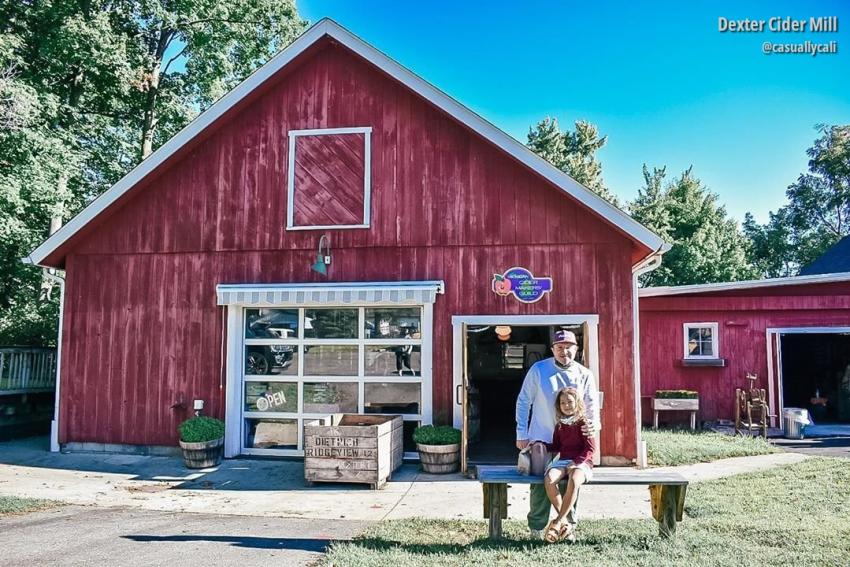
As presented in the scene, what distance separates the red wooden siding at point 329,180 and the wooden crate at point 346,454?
3.48 m

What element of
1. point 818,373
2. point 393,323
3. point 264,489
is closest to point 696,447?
point 393,323

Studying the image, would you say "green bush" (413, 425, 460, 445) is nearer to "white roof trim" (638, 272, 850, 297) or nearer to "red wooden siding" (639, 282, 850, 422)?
Result: "white roof trim" (638, 272, 850, 297)

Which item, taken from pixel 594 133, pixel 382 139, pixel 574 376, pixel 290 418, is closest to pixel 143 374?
pixel 290 418

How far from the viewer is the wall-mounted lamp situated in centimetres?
1000

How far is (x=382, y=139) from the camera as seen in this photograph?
33.8 feet

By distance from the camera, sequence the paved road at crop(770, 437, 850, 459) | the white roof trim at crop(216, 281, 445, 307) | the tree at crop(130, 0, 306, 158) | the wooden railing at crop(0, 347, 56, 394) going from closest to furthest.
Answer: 1. the white roof trim at crop(216, 281, 445, 307)
2. the paved road at crop(770, 437, 850, 459)
3. the wooden railing at crop(0, 347, 56, 394)
4. the tree at crop(130, 0, 306, 158)

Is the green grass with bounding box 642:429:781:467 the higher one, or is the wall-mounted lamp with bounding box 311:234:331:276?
the wall-mounted lamp with bounding box 311:234:331:276

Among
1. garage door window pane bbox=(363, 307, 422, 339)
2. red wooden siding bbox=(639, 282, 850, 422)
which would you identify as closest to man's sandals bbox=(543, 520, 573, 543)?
garage door window pane bbox=(363, 307, 422, 339)

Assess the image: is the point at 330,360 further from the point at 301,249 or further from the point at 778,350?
the point at 778,350

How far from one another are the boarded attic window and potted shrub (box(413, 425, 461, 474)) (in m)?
3.34

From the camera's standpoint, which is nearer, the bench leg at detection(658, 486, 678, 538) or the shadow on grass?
the shadow on grass

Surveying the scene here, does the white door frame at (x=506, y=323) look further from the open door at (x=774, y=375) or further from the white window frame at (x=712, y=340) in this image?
the open door at (x=774, y=375)

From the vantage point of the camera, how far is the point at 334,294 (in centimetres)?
973

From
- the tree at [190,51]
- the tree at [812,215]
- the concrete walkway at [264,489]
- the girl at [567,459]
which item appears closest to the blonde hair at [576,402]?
the girl at [567,459]
